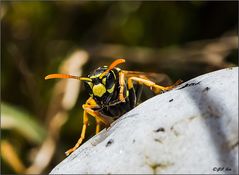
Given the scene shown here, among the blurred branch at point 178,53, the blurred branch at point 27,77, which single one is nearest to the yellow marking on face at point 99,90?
the blurred branch at point 27,77

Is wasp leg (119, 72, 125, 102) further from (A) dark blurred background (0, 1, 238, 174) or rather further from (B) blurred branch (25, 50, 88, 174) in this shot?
(A) dark blurred background (0, 1, 238, 174)

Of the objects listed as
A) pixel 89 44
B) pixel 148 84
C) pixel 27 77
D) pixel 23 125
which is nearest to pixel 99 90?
pixel 148 84

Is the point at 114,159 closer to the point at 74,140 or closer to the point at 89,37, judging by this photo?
the point at 74,140

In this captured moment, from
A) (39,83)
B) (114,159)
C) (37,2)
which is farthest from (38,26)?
(114,159)

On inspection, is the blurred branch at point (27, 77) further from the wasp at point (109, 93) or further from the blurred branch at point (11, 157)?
the wasp at point (109, 93)

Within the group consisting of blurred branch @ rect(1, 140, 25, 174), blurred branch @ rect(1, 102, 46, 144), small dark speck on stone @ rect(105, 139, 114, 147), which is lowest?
blurred branch @ rect(1, 140, 25, 174)

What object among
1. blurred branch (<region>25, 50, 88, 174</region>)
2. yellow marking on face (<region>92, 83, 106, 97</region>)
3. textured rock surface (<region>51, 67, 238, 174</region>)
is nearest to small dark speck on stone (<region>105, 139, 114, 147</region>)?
textured rock surface (<region>51, 67, 238, 174</region>)

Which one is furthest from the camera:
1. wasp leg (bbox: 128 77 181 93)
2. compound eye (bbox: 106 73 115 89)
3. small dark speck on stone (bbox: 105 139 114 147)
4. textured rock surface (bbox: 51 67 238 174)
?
compound eye (bbox: 106 73 115 89)
